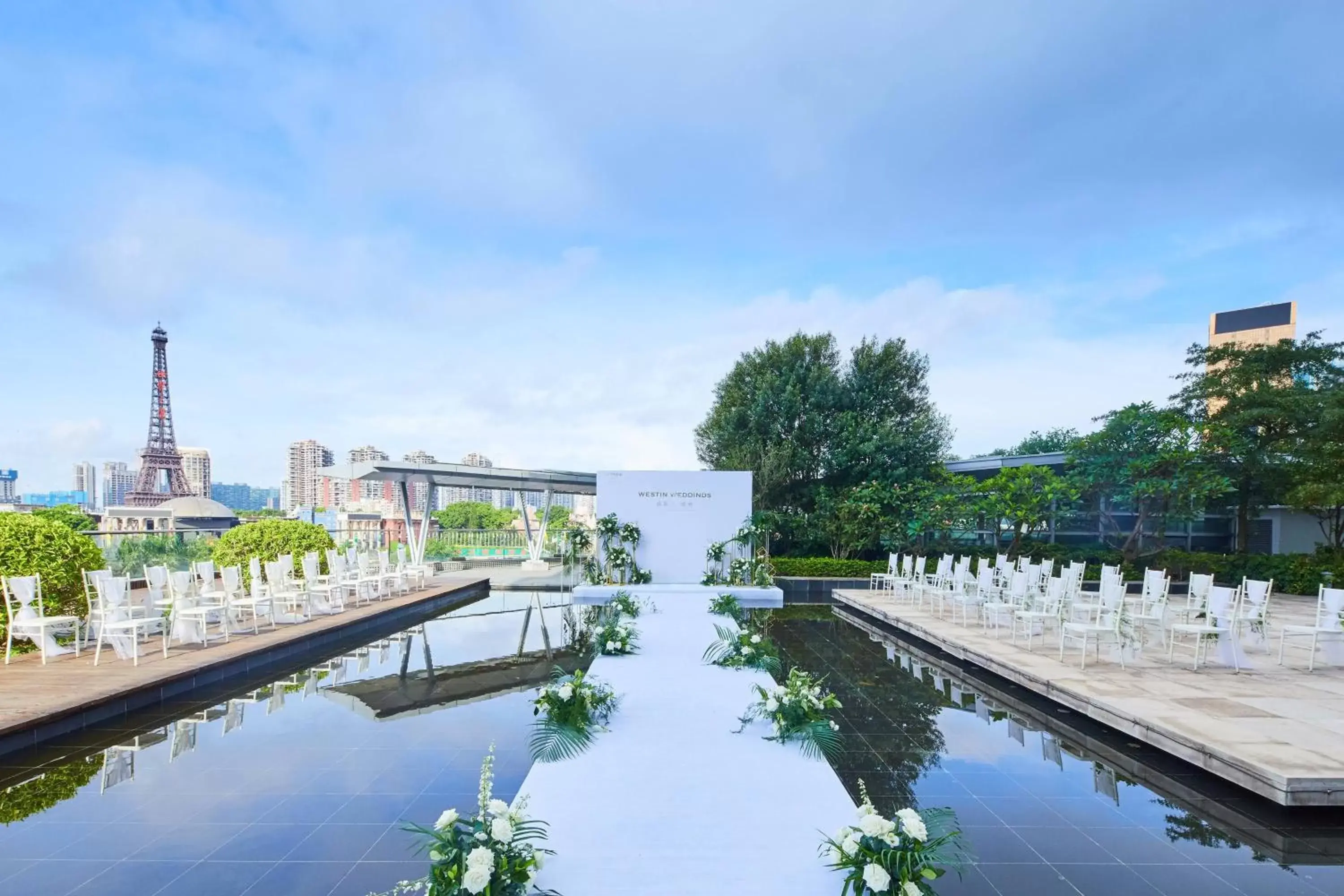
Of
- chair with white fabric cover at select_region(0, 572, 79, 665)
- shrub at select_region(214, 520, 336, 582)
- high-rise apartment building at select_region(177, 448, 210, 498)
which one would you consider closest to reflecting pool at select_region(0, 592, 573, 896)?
chair with white fabric cover at select_region(0, 572, 79, 665)

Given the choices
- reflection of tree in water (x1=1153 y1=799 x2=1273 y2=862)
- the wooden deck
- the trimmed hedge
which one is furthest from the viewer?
the trimmed hedge

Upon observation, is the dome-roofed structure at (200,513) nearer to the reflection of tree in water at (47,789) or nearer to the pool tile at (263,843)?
the reflection of tree in water at (47,789)

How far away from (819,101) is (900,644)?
30.8 ft

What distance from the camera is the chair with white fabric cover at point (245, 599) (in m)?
8.70

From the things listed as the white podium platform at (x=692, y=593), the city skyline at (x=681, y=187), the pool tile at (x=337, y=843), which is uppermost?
the city skyline at (x=681, y=187)

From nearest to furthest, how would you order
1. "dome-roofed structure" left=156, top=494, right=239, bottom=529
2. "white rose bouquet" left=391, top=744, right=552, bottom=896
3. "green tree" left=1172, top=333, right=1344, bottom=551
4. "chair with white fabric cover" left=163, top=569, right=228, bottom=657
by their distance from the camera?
1. "white rose bouquet" left=391, top=744, right=552, bottom=896
2. "chair with white fabric cover" left=163, top=569, right=228, bottom=657
3. "green tree" left=1172, top=333, right=1344, bottom=551
4. "dome-roofed structure" left=156, top=494, right=239, bottom=529

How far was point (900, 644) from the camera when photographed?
993 cm

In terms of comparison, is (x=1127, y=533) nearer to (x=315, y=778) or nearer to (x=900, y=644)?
(x=900, y=644)

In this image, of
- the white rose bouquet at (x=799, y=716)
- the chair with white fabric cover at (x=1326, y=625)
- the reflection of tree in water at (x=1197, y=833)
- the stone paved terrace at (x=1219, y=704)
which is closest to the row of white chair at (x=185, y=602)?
the white rose bouquet at (x=799, y=716)

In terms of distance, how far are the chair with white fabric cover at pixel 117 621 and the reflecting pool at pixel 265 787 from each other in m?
1.29

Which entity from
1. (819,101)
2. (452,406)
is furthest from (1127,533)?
(452,406)

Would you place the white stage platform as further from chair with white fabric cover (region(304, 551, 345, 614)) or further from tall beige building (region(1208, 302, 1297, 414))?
tall beige building (region(1208, 302, 1297, 414))

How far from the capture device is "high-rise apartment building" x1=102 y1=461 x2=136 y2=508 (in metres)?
68.6

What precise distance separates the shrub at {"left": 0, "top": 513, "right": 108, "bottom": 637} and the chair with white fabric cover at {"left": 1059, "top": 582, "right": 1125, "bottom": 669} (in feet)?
37.0
